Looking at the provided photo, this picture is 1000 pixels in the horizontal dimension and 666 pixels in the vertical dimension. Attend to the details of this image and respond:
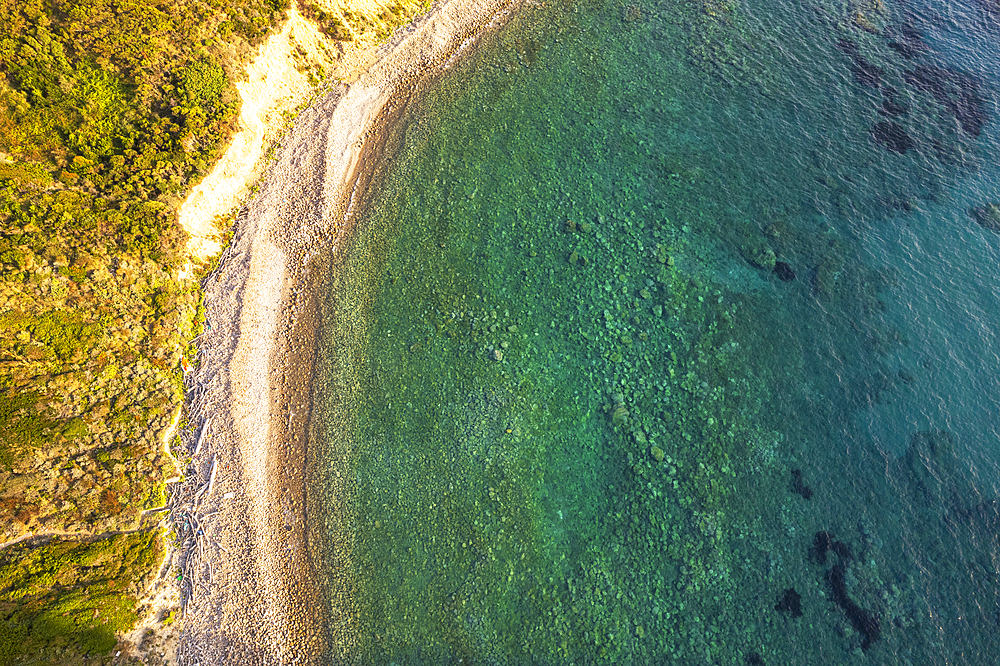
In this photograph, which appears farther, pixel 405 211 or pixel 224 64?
pixel 405 211

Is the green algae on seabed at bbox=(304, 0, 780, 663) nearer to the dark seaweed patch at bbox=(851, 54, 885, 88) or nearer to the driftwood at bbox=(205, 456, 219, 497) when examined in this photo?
the driftwood at bbox=(205, 456, 219, 497)

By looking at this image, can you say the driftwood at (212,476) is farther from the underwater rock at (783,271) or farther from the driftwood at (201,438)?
the underwater rock at (783,271)

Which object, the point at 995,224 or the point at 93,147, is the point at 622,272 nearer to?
the point at 995,224

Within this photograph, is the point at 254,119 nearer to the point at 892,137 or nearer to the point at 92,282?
the point at 92,282

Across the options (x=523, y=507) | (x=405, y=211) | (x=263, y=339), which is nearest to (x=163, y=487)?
(x=263, y=339)

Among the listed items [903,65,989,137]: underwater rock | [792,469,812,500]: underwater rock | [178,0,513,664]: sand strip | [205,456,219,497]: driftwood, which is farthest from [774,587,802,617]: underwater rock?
[903,65,989,137]: underwater rock

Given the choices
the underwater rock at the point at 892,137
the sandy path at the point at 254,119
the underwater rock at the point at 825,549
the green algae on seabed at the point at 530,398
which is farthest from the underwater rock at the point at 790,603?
the sandy path at the point at 254,119

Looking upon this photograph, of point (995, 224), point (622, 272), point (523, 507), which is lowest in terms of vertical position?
point (995, 224)
